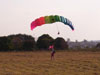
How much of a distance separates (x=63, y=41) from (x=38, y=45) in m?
10.1

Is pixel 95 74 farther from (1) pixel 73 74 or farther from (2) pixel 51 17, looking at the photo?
(2) pixel 51 17

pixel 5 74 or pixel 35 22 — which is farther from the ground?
pixel 35 22

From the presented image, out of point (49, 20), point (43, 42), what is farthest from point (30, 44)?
point (49, 20)

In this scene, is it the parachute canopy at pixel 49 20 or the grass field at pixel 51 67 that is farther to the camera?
the parachute canopy at pixel 49 20

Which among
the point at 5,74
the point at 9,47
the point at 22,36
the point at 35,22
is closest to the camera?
the point at 5,74

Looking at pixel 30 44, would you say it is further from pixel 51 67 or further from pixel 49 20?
pixel 51 67

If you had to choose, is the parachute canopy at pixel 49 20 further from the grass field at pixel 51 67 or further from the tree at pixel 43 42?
the tree at pixel 43 42

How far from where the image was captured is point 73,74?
66.4 ft

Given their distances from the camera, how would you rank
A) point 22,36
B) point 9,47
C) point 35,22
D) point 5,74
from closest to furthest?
point 5,74 → point 35,22 → point 9,47 → point 22,36

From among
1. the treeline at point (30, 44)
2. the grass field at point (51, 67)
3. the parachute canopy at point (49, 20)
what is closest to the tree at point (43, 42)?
the treeline at point (30, 44)

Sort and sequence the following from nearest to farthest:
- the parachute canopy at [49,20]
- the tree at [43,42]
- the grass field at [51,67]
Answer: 1. the grass field at [51,67]
2. the parachute canopy at [49,20]
3. the tree at [43,42]

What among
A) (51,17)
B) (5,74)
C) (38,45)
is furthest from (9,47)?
(5,74)

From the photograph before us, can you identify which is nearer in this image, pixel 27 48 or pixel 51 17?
pixel 51 17

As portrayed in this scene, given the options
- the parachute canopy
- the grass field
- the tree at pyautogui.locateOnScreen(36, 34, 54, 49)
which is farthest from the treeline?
the parachute canopy
